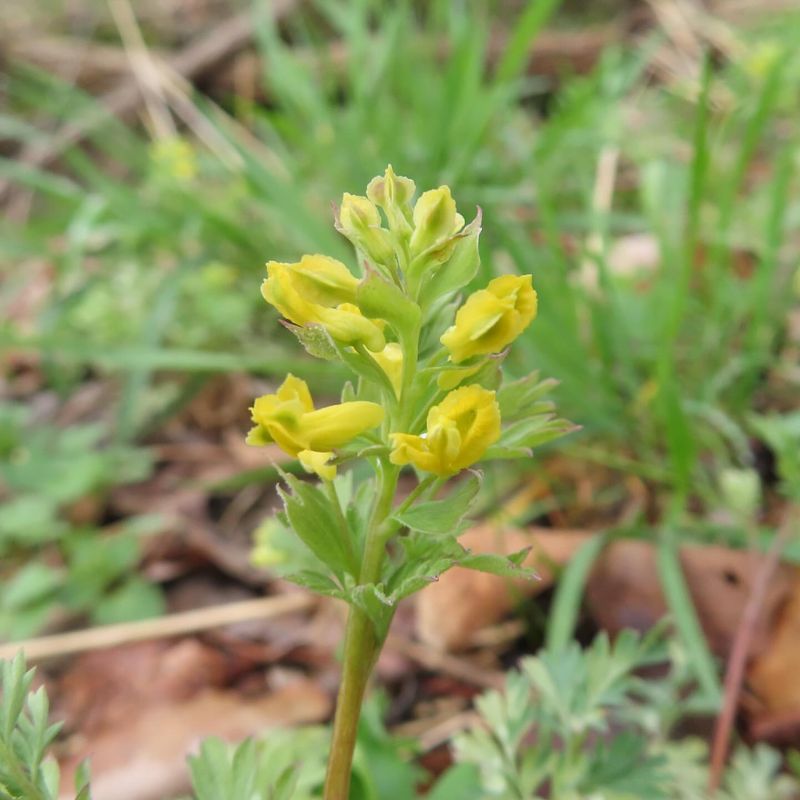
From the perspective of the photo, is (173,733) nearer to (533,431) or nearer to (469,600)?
(469,600)

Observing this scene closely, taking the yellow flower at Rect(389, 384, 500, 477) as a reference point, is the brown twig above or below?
below

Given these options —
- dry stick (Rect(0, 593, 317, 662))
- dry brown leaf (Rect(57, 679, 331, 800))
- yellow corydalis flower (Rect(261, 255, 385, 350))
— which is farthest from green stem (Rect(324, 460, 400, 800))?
dry stick (Rect(0, 593, 317, 662))

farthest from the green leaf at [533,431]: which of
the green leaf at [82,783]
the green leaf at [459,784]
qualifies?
the green leaf at [459,784]

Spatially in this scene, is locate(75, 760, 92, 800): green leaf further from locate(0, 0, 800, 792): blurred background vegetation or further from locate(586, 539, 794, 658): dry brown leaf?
locate(586, 539, 794, 658): dry brown leaf

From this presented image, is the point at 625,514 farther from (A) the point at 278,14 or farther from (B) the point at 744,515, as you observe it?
(A) the point at 278,14

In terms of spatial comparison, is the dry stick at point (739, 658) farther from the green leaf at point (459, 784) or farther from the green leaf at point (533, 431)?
the green leaf at point (533, 431)

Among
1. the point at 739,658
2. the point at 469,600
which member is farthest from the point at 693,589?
the point at 469,600
